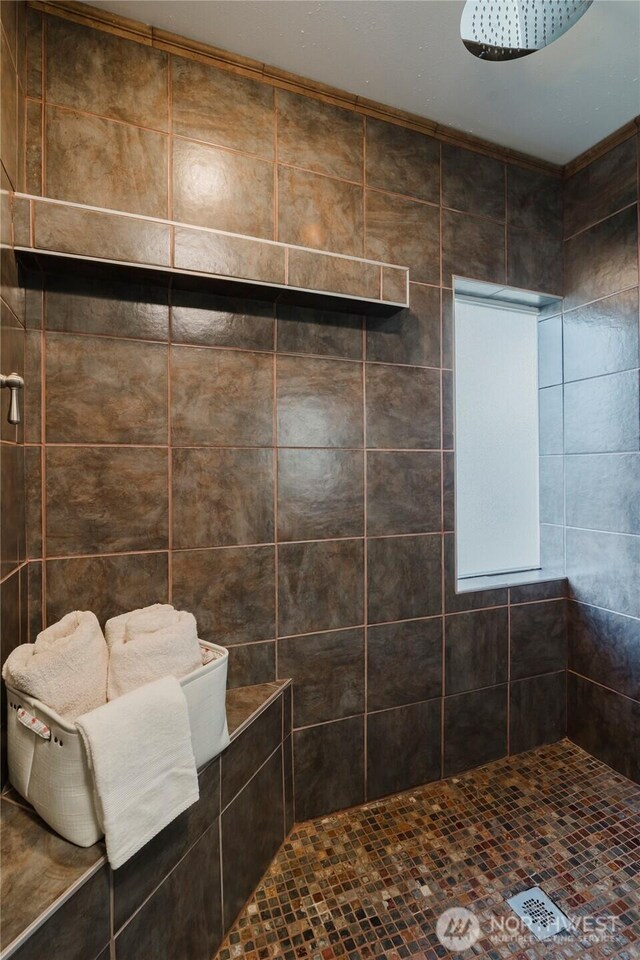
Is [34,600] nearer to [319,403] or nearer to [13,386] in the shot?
[13,386]

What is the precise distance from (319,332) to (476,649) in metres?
1.38

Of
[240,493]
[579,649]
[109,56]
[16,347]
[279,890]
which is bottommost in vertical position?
[279,890]

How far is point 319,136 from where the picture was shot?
1.64 meters

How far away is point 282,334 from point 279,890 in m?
1.71

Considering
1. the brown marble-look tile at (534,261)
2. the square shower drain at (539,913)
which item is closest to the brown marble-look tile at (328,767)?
the square shower drain at (539,913)

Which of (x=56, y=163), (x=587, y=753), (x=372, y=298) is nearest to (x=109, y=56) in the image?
(x=56, y=163)

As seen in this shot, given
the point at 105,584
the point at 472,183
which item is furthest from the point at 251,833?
the point at 472,183

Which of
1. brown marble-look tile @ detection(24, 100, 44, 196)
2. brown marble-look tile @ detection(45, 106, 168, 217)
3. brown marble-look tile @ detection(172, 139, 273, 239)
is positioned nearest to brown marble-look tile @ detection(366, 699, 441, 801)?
brown marble-look tile @ detection(172, 139, 273, 239)

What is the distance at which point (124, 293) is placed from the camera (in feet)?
4.64

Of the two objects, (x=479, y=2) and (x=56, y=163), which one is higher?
(x=479, y=2)

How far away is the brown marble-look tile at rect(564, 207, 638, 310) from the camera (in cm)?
182

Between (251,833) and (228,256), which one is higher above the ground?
(228,256)

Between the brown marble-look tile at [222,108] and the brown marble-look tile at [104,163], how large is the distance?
0.42 ft

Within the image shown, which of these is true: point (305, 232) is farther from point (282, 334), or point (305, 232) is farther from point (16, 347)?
point (16, 347)
